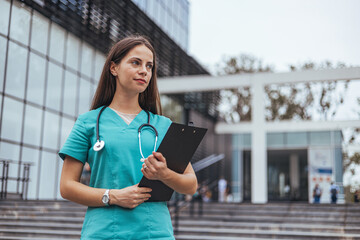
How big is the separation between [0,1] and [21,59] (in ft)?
6.49

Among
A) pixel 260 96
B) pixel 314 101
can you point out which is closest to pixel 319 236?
pixel 260 96

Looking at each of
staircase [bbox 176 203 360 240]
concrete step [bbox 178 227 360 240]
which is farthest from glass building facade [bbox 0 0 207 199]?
concrete step [bbox 178 227 360 240]

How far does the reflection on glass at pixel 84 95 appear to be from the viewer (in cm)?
1952

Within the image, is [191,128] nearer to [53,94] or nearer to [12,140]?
[12,140]

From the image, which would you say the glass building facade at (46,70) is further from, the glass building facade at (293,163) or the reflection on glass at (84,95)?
the glass building facade at (293,163)

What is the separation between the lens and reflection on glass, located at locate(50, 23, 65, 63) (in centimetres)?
1775

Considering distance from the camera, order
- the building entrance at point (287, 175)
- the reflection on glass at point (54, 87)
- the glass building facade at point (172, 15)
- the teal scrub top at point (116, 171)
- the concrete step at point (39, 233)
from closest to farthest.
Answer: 1. the teal scrub top at point (116, 171)
2. the concrete step at point (39, 233)
3. the reflection on glass at point (54, 87)
4. the glass building facade at point (172, 15)
5. the building entrance at point (287, 175)

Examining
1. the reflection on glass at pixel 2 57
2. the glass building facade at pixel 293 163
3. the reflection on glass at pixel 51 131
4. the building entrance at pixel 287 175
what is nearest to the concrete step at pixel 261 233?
the reflection on glass at pixel 2 57

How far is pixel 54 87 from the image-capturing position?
1803 centimetres

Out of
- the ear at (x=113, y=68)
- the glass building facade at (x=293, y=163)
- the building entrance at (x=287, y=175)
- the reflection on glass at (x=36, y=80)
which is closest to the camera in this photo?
the ear at (x=113, y=68)

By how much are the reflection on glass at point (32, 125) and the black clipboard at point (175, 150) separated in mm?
15504

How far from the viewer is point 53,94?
58.9 feet

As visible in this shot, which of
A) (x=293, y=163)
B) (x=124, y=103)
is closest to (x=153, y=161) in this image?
(x=124, y=103)

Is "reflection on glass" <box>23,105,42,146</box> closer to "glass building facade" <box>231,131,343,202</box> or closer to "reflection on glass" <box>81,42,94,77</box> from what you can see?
"reflection on glass" <box>81,42,94,77</box>
